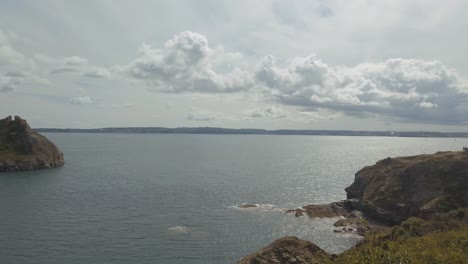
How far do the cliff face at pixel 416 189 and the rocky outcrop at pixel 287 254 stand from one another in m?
46.3

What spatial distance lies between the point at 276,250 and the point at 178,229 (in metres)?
33.9

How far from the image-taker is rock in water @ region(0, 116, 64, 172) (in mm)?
155863

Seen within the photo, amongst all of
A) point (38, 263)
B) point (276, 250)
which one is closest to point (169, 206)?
point (38, 263)

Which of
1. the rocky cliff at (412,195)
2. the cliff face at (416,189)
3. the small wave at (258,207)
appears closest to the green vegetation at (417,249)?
the rocky cliff at (412,195)

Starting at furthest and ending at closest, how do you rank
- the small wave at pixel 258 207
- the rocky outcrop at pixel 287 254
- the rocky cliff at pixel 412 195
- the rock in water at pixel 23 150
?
the rock in water at pixel 23 150 < the small wave at pixel 258 207 < the rocky cliff at pixel 412 195 < the rocky outcrop at pixel 287 254

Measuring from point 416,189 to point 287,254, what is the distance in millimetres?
59706

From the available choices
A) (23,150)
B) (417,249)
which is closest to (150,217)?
(417,249)

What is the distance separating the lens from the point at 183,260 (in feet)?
189

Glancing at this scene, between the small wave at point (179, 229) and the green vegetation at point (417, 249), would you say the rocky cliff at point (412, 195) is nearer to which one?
the green vegetation at point (417, 249)

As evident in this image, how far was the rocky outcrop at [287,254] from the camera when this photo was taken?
42375mm

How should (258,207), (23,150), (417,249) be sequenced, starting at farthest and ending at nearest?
1. (23,150)
2. (258,207)
3. (417,249)

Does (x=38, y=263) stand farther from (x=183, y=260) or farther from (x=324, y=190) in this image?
(x=324, y=190)

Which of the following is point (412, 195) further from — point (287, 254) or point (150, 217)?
point (150, 217)

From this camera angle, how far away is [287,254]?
43.3 m
